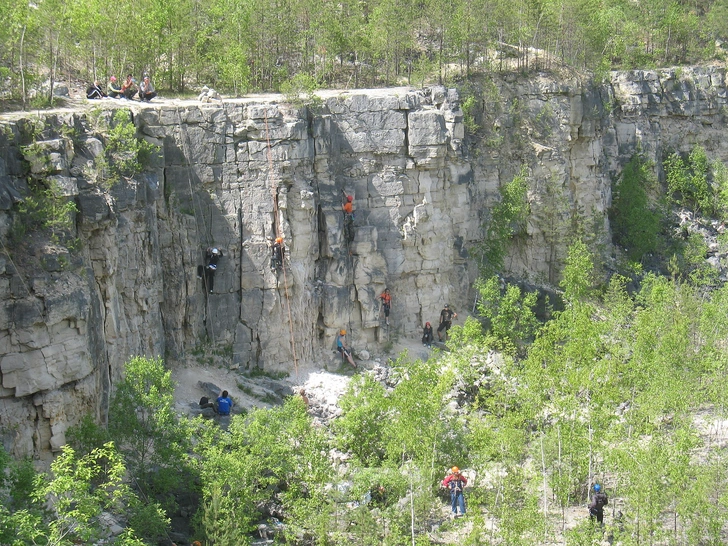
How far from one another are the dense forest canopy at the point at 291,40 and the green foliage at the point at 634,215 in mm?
6088

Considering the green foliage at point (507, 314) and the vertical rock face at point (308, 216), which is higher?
the vertical rock face at point (308, 216)

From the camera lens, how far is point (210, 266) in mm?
38812

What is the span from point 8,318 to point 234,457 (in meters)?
7.25

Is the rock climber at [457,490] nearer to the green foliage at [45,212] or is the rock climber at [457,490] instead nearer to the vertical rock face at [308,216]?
the vertical rock face at [308,216]

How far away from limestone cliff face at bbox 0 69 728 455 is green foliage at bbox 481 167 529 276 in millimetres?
778

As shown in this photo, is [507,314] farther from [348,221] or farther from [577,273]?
[348,221]

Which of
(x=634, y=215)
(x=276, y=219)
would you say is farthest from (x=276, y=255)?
(x=634, y=215)

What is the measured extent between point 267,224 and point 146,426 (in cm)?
1333

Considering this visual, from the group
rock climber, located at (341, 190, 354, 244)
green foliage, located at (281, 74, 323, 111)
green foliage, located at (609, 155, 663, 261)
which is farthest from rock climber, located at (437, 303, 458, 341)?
green foliage, located at (609, 155, 663, 261)

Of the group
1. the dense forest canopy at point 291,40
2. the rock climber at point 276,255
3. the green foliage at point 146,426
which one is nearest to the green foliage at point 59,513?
the green foliage at point 146,426

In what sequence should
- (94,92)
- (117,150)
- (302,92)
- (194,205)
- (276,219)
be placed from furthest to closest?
(302,92) < (276,219) < (194,205) < (94,92) < (117,150)

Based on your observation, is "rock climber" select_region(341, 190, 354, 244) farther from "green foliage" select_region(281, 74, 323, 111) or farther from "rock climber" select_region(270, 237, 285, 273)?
"green foliage" select_region(281, 74, 323, 111)

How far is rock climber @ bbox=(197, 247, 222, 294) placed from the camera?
127 feet

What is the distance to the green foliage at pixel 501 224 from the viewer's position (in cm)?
4644
